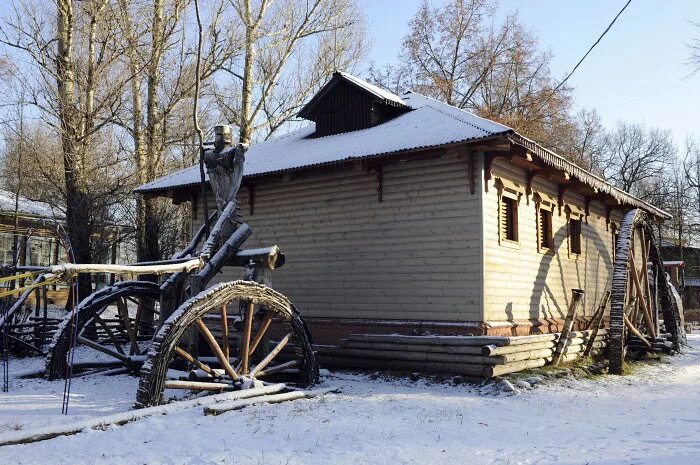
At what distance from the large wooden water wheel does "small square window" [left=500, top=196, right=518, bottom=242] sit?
2634 mm

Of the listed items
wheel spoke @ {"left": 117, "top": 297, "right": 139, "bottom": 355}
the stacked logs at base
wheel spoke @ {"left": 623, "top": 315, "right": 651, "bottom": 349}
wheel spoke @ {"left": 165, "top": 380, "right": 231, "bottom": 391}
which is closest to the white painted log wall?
the stacked logs at base

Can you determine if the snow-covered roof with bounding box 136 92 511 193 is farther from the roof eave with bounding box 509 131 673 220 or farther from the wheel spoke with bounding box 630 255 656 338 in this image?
the wheel spoke with bounding box 630 255 656 338

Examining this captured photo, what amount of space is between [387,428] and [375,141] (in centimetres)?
741

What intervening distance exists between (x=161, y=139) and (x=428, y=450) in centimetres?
2065

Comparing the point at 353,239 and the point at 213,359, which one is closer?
the point at 213,359

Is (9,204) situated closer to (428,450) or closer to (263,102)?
(263,102)

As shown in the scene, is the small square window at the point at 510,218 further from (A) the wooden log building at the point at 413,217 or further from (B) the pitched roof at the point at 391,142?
(B) the pitched roof at the point at 391,142

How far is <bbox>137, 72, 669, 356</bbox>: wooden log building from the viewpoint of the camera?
491 inches

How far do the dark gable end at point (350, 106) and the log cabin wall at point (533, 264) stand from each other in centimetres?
360

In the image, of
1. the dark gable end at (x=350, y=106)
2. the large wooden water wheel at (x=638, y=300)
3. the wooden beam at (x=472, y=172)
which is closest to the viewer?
the wooden beam at (x=472, y=172)

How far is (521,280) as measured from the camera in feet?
45.2

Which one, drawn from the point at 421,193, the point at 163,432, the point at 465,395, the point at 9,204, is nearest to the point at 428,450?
the point at 163,432

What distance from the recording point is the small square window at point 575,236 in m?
17.0

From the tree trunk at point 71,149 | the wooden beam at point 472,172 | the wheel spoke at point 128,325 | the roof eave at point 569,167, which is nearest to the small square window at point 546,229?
the roof eave at point 569,167
